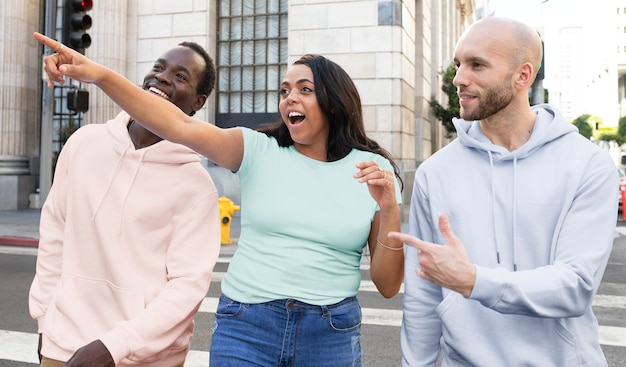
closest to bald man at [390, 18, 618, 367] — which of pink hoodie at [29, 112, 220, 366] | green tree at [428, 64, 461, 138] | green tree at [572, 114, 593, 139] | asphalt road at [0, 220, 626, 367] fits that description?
pink hoodie at [29, 112, 220, 366]

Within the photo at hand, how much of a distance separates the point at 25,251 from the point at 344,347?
9701 millimetres

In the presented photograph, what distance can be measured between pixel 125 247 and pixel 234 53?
15421 mm

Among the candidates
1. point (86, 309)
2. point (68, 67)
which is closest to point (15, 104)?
point (86, 309)

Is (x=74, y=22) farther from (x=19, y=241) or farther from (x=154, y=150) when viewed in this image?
(x=154, y=150)

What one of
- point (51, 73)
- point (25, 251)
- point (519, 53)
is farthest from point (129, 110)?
point (25, 251)

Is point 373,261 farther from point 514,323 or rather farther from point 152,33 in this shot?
point 152,33

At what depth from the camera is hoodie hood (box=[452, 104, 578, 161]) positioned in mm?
2127

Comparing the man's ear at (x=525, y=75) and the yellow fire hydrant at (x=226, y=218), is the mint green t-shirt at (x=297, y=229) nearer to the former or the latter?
the man's ear at (x=525, y=75)

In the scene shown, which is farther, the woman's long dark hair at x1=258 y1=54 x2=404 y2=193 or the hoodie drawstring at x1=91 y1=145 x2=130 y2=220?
the woman's long dark hair at x1=258 y1=54 x2=404 y2=193

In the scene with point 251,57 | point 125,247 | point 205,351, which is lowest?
point 205,351

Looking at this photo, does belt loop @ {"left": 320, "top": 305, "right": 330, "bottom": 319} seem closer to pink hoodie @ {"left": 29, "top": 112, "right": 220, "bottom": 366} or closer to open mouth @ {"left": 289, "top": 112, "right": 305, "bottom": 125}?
pink hoodie @ {"left": 29, "top": 112, "right": 220, "bottom": 366}

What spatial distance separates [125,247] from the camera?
7.45 feet

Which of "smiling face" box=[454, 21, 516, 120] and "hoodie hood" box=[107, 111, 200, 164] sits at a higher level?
"smiling face" box=[454, 21, 516, 120]

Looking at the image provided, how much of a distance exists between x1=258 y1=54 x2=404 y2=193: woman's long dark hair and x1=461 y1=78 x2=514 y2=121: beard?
613mm
